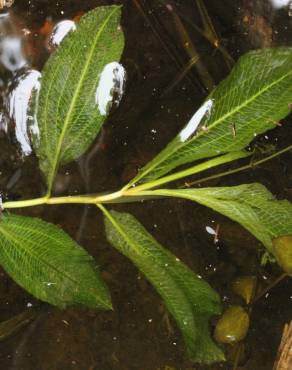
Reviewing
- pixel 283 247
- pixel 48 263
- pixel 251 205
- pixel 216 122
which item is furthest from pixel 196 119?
pixel 48 263

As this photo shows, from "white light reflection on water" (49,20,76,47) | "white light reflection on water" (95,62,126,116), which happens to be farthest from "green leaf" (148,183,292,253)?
"white light reflection on water" (49,20,76,47)

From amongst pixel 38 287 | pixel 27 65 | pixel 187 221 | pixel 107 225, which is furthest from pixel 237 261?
pixel 27 65

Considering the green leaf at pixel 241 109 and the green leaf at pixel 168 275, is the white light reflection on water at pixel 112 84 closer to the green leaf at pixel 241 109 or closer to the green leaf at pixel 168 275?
the green leaf at pixel 241 109

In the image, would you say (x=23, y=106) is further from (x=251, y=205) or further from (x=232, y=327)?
(x=232, y=327)

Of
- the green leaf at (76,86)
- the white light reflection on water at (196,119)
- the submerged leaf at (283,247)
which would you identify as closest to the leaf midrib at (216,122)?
the white light reflection on water at (196,119)

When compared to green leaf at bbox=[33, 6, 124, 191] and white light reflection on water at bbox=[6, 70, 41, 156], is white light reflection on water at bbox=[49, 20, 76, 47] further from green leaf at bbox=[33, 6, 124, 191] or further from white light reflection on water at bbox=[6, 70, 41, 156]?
green leaf at bbox=[33, 6, 124, 191]
